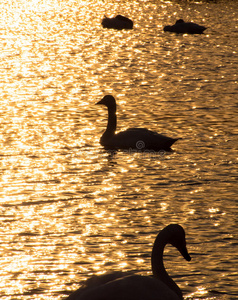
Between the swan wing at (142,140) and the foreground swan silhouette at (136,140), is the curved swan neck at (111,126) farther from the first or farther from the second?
the swan wing at (142,140)

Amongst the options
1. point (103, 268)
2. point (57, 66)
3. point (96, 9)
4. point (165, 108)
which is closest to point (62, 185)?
point (103, 268)

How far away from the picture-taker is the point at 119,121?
20.3 meters

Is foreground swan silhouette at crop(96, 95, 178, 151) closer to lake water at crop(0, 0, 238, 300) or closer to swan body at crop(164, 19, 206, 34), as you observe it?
lake water at crop(0, 0, 238, 300)

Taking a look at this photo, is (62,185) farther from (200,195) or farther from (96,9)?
(96,9)

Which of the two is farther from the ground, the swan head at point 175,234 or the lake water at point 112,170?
the swan head at point 175,234

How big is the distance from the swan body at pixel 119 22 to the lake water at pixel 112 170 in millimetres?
8453

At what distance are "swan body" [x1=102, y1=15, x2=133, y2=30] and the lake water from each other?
27.7 ft

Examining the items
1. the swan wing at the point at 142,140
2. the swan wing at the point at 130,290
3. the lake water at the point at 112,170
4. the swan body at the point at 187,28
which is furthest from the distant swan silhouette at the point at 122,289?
the swan body at the point at 187,28

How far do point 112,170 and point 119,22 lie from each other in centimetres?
2822

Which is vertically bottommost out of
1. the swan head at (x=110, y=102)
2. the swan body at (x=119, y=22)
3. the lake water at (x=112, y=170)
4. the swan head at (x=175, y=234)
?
the lake water at (x=112, y=170)

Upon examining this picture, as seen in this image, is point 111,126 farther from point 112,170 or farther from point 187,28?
point 187,28

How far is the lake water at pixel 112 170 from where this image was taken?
10.6m

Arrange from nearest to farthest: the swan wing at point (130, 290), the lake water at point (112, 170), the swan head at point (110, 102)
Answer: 1. the swan wing at point (130, 290)
2. the lake water at point (112, 170)
3. the swan head at point (110, 102)

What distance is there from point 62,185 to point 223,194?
2.87 meters
